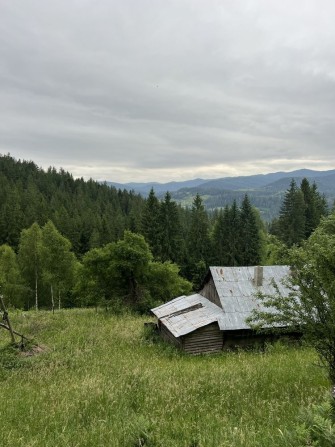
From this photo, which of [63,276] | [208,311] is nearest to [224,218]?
[63,276]

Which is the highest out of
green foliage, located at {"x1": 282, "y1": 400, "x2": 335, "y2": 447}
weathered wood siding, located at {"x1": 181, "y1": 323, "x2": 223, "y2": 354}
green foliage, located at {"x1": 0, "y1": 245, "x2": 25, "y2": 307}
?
green foliage, located at {"x1": 282, "y1": 400, "x2": 335, "y2": 447}

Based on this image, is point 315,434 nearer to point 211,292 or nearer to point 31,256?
point 211,292

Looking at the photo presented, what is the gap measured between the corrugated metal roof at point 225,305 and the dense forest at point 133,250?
28.0 ft

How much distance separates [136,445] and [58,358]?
1044 cm

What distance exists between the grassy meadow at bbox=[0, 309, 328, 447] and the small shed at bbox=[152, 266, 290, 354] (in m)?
6.51

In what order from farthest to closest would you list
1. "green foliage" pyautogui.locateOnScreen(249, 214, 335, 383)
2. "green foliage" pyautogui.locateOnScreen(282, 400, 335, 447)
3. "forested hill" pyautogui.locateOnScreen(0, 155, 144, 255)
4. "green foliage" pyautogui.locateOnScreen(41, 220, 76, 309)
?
"forested hill" pyautogui.locateOnScreen(0, 155, 144, 255) → "green foliage" pyautogui.locateOnScreen(41, 220, 76, 309) → "green foliage" pyautogui.locateOnScreen(249, 214, 335, 383) → "green foliage" pyautogui.locateOnScreen(282, 400, 335, 447)

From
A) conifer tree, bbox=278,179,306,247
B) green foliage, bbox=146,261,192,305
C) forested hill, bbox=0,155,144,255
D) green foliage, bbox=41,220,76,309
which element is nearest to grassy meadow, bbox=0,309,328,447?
green foliage, bbox=146,261,192,305

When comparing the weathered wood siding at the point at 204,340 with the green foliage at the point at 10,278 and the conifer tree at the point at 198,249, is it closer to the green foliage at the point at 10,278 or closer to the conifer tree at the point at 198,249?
the green foliage at the point at 10,278

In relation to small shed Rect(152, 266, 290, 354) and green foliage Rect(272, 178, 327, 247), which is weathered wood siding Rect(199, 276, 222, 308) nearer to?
small shed Rect(152, 266, 290, 354)

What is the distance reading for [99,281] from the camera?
3491cm

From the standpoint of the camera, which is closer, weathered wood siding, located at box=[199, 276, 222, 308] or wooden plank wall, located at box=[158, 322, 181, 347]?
wooden plank wall, located at box=[158, 322, 181, 347]

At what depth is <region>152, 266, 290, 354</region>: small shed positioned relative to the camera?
21.3m

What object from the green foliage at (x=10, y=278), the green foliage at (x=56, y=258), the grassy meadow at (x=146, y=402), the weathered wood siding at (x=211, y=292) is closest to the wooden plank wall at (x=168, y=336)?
the weathered wood siding at (x=211, y=292)

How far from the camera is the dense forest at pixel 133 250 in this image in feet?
114
